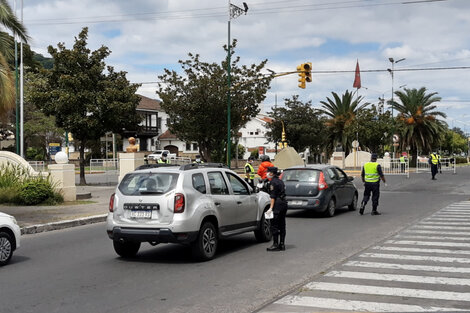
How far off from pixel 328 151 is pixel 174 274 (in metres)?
61.8

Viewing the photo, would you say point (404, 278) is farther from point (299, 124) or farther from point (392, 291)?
point (299, 124)

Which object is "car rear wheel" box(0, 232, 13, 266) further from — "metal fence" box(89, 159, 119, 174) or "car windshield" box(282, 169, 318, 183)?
"metal fence" box(89, 159, 119, 174)

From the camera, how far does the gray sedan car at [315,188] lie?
16.3 metres

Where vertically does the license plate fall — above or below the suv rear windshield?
below

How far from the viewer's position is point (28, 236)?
13.3m

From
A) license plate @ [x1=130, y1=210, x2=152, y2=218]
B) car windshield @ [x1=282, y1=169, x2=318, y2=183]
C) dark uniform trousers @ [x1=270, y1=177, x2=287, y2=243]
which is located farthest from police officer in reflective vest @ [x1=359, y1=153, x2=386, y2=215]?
license plate @ [x1=130, y1=210, x2=152, y2=218]

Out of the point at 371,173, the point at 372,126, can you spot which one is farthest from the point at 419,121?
the point at 371,173

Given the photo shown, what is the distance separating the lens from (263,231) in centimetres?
1176

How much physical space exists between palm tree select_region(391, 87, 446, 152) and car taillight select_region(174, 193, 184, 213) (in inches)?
2152

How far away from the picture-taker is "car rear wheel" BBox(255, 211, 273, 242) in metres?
11.7

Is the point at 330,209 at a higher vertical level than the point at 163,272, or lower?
higher

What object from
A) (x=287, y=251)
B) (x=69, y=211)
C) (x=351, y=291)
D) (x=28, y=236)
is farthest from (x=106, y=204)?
(x=351, y=291)

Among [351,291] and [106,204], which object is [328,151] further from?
[351,291]

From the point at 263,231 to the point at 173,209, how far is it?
306 centimetres
